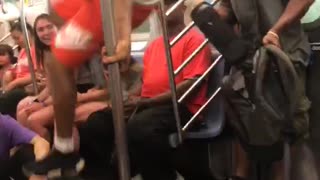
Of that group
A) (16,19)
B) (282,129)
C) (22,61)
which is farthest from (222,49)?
(16,19)

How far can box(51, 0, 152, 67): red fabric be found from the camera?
186cm

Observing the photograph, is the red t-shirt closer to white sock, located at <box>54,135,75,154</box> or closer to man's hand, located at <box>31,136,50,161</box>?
man's hand, located at <box>31,136,50,161</box>

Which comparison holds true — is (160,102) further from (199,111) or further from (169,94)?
(199,111)

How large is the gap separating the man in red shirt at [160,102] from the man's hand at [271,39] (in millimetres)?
523

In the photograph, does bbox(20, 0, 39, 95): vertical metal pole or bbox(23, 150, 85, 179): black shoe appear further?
bbox(20, 0, 39, 95): vertical metal pole

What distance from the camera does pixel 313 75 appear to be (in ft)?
8.55

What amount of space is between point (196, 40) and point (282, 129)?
77 cm

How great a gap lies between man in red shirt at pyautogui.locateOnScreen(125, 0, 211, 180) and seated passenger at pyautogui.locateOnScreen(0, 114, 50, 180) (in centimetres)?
41

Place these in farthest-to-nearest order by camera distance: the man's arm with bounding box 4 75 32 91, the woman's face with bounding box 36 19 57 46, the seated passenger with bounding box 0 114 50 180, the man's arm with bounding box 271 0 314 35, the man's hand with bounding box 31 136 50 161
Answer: the man's arm with bounding box 4 75 32 91 < the woman's face with bounding box 36 19 57 46 < the seated passenger with bounding box 0 114 50 180 < the man's arm with bounding box 271 0 314 35 < the man's hand with bounding box 31 136 50 161

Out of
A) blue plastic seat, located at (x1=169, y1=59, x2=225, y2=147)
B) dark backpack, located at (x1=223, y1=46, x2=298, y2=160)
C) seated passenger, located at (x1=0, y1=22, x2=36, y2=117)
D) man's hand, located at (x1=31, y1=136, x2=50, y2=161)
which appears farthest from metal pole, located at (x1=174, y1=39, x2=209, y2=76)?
seated passenger, located at (x1=0, y1=22, x2=36, y2=117)

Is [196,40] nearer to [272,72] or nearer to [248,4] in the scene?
[248,4]

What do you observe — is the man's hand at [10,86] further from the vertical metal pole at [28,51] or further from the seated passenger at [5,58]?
the vertical metal pole at [28,51]

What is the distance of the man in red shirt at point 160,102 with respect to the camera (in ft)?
8.67

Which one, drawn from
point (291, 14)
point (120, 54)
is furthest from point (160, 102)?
point (120, 54)
